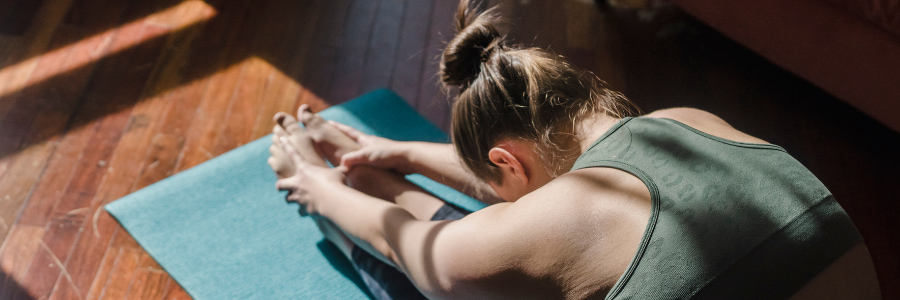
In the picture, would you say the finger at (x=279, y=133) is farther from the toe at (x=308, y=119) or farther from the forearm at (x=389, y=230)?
the forearm at (x=389, y=230)

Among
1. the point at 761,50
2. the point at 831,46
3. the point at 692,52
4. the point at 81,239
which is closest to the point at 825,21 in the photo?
the point at 831,46

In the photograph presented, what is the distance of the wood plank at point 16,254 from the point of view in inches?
46.3

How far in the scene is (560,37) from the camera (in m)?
1.91

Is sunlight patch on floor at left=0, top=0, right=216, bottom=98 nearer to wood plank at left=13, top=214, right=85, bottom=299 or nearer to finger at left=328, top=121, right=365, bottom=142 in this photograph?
wood plank at left=13, top=214, right=85, bottom=299

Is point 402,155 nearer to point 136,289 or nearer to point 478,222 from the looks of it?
point 478,222

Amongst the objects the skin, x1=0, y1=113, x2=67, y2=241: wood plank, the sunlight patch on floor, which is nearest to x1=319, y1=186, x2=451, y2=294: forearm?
the skin

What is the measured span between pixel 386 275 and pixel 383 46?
0.90 metres

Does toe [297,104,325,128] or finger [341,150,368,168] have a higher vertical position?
toe [297,104,325,128]

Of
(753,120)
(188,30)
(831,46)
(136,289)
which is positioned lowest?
(136,289)

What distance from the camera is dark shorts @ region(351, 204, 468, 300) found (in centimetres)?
108

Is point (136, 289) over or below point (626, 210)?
below

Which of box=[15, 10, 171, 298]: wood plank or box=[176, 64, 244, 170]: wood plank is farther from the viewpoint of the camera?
box=[176, 64, 244, 170]: wood plank

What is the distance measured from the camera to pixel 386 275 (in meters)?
1.09

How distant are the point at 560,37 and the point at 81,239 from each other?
1422 mm
